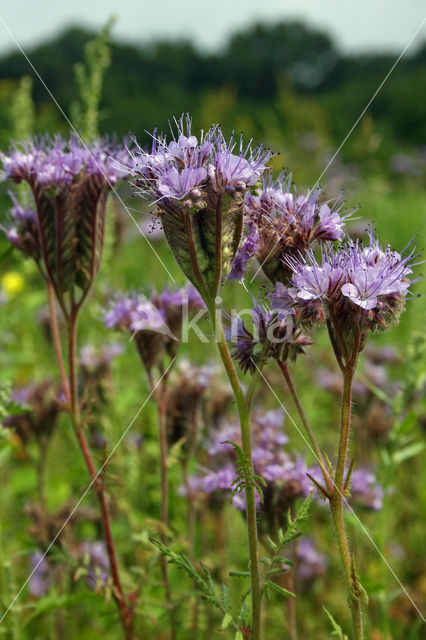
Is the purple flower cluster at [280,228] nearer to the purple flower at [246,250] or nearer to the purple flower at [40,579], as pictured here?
the purple flower at [246,250]

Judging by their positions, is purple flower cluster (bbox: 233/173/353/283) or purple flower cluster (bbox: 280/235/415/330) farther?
purple flower cluster (bbox: 233/173/353/283)

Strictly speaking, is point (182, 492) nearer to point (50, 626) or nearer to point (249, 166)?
point (50, 626)

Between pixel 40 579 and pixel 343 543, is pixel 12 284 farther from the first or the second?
pixel 343 543

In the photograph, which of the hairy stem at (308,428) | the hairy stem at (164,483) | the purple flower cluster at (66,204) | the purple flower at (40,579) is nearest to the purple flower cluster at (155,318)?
the hairy stem at (164,483)

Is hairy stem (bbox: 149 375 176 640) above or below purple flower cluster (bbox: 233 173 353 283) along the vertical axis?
below

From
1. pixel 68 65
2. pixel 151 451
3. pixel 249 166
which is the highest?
pixel 68 65

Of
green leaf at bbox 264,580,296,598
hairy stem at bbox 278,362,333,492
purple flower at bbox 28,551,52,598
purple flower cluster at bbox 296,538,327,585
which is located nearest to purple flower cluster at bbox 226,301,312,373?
hairy stem at bbox 278,362,333,492

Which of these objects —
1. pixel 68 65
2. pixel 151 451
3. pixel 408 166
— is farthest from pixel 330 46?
pixel 151 451

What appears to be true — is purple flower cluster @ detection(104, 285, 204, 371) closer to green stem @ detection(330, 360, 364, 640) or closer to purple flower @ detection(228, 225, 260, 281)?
purple flower @ detection(228, 225, 260, 281)
